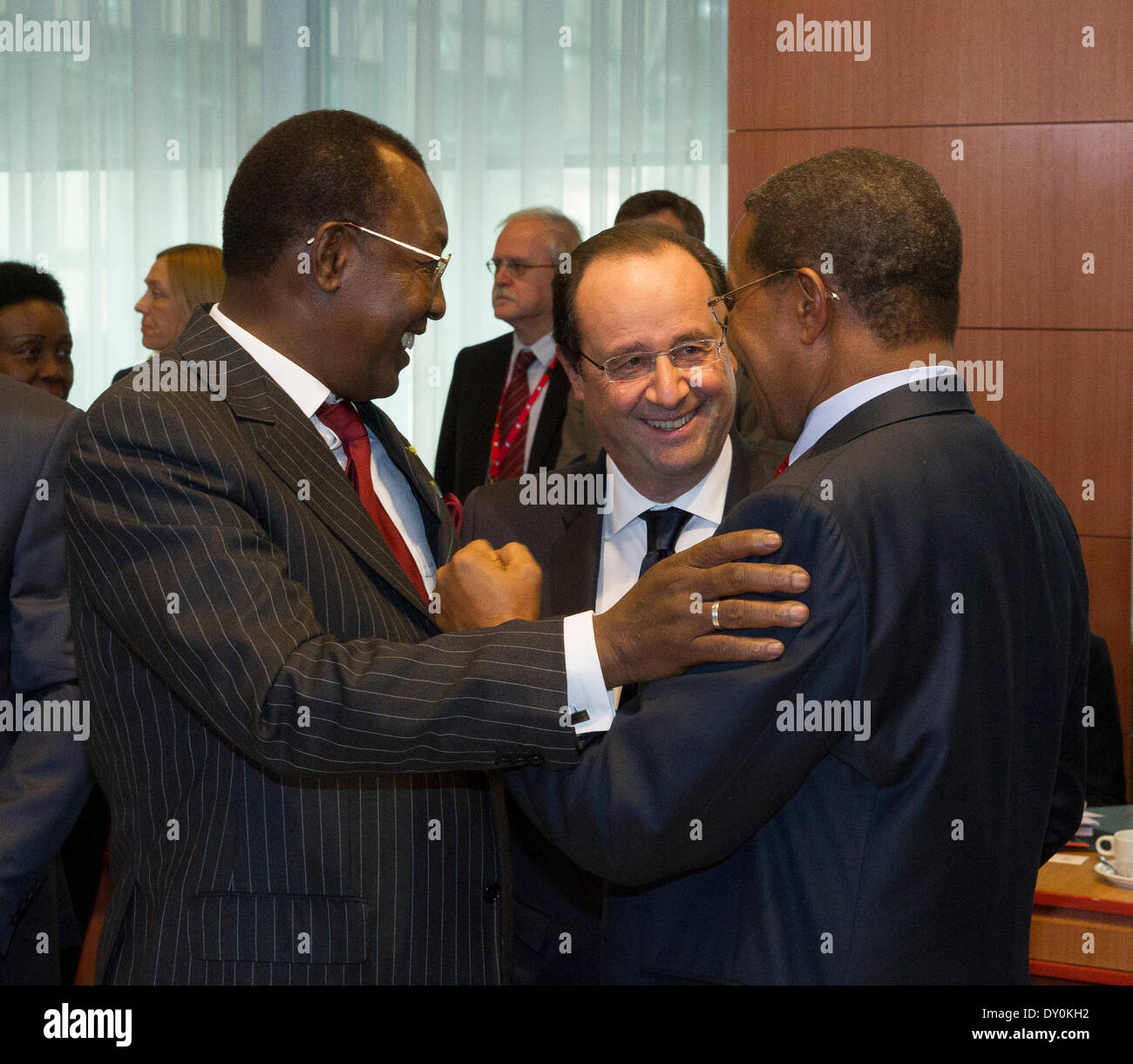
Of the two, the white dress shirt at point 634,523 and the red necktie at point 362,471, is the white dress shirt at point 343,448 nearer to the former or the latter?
the red necktie at point 362,471

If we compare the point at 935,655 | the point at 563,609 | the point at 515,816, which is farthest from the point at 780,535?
the point at 515,816

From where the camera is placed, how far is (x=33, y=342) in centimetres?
333

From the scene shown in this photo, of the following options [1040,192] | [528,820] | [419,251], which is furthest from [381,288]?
[1040,192]

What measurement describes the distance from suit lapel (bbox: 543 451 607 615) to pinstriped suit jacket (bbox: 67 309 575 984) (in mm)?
404

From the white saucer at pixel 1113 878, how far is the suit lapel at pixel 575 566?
44.8 inches

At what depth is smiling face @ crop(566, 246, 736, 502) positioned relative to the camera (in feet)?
6.29

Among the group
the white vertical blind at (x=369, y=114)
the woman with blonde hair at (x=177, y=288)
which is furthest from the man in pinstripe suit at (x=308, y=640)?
the white vertical blind at (x=369, y=114)

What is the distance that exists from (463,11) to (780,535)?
4.93 m

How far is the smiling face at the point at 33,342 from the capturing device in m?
3.29

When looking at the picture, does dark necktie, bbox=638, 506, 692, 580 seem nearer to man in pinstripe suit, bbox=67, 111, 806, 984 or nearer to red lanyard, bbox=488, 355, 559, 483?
man in pinstripe suit, bbox=67, 111, 806, 984

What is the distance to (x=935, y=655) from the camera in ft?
4.02

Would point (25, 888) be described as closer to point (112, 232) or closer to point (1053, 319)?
point (1053, 319)

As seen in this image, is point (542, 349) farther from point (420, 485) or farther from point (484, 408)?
point (420, 485)

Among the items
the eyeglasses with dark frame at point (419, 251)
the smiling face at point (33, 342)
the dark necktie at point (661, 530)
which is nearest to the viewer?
the eyeglasses with dark frame at point (419, 251)
